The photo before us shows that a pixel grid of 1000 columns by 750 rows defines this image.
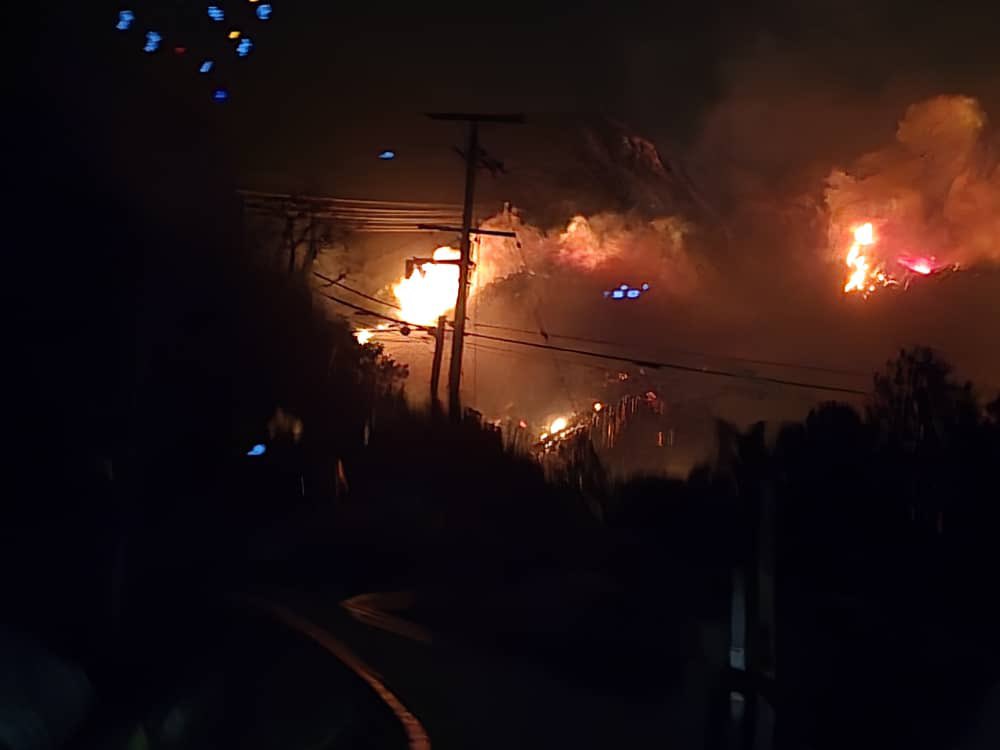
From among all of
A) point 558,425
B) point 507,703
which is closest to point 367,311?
point 558,425

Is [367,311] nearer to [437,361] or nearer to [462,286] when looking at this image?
[437,361]

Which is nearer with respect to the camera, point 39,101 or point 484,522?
point 39,101

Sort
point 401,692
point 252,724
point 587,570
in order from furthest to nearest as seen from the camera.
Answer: point 587,570 < point 401,692 < point 252,724

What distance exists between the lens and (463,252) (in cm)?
2912

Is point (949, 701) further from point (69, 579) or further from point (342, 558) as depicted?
point (342, 558)

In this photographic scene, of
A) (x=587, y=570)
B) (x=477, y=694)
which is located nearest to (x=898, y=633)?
(x=477, y=694)

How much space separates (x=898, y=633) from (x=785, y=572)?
5.73m

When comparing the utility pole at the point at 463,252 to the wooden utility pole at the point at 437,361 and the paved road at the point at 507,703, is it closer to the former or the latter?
the wooden utility pole at the point at 437,361

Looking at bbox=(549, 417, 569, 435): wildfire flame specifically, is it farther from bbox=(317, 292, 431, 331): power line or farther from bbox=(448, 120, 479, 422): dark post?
bbox=(448, 120, 479, 422): dark post

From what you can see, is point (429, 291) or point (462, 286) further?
point (429, 291)

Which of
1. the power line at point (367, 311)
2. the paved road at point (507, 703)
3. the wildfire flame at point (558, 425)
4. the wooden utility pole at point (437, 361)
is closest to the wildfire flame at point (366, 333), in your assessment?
the power line at point (367, 311)

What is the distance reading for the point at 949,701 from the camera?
9539 millimetres

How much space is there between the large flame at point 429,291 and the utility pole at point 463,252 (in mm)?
1546

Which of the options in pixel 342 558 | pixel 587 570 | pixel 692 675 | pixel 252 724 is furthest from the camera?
pixel 342 558
